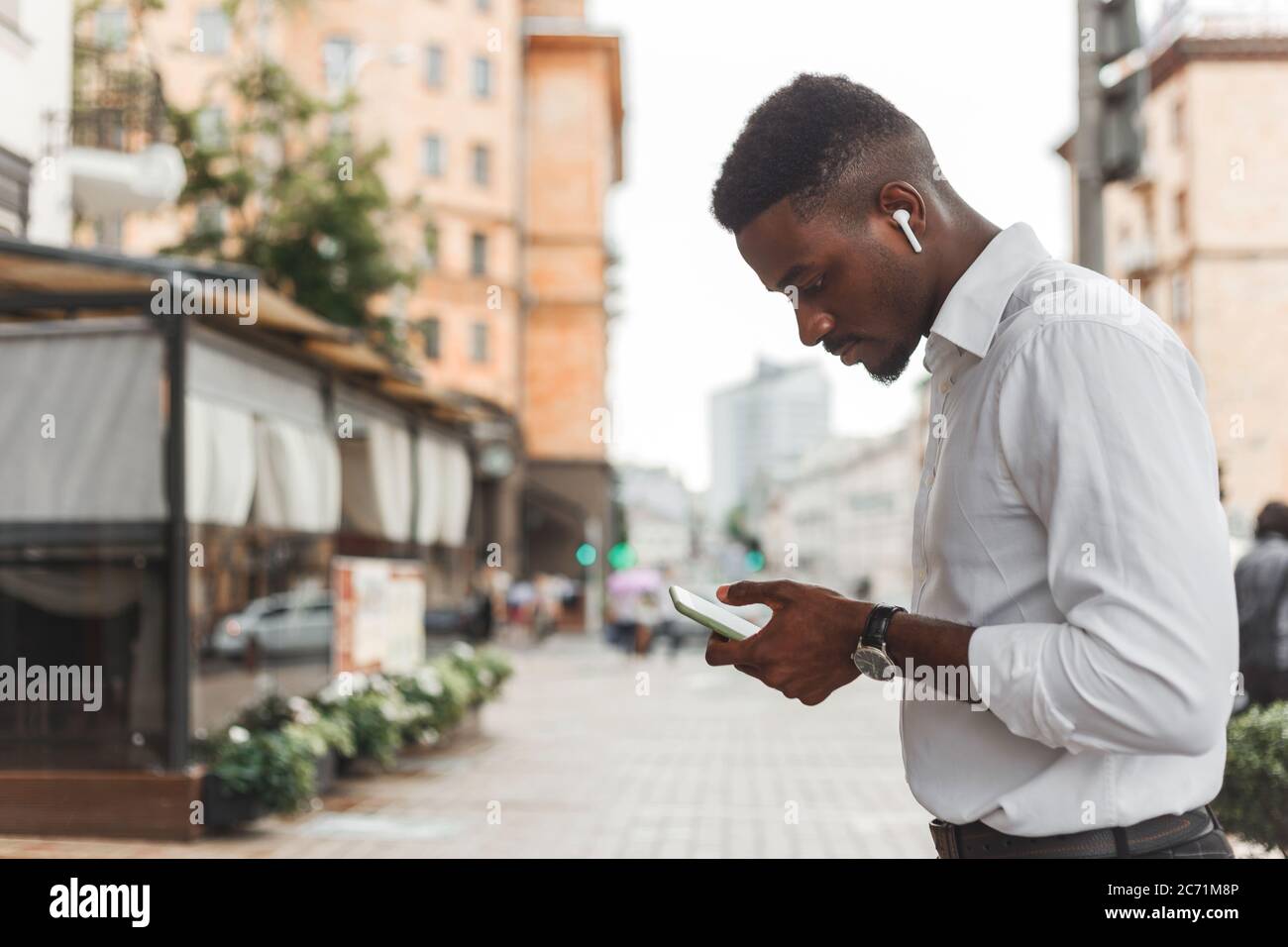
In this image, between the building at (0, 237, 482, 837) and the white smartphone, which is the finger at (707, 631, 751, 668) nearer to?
the white smartphone

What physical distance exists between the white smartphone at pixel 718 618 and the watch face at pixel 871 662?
131 millimetres

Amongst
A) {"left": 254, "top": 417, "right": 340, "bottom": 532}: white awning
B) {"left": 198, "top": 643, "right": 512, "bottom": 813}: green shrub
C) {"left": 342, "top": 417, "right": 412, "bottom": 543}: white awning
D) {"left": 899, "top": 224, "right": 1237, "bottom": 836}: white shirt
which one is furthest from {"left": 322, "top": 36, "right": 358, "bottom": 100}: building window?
{"left": 899, "top": 224, "right": 1237, "bottom": 836}: white shirt

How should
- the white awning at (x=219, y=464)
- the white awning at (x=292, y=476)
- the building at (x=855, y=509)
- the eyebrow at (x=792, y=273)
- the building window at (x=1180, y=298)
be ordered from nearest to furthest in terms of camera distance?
the eyebrow at (x=792, y=273) < the white awning at (x=219, y=464) < the white awning at (x=292, y=476) < the building window at (x=1180, y=298) < the building at (x=855, y=509)

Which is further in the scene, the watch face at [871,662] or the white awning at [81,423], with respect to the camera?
the white awning at [81,423]

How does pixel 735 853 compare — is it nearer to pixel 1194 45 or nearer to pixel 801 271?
pixel 801 271

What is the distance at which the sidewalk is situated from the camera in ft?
27.6

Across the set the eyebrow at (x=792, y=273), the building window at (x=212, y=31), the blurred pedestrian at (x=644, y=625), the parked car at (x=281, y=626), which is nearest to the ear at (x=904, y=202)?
the eyebrow at (x=792, y=273)

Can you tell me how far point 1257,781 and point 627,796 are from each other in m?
6.40

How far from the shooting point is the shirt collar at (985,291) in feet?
5.84

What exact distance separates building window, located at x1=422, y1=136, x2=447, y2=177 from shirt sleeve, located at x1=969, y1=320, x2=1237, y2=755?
4628 cm

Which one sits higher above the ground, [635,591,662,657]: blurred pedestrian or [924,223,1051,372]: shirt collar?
[924,223,1051,372]: shirt collar

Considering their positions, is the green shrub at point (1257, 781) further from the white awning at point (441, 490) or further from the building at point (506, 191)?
the building at point (506, 191)

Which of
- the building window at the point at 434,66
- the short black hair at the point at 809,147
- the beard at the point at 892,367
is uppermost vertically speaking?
the building window at the point at 434,66
